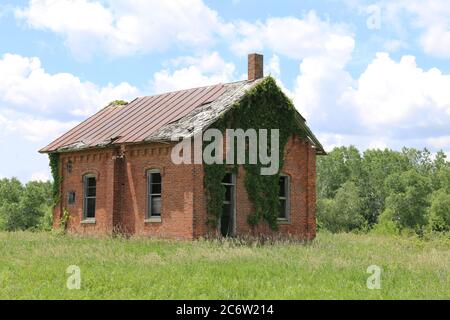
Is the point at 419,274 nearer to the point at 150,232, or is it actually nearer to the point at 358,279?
the point at 358,279

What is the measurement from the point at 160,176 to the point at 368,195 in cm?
5061

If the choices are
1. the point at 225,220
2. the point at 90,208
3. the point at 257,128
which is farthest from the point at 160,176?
the point at 90,208

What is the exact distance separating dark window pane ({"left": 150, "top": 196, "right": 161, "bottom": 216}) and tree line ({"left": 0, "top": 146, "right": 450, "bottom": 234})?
91.2ft

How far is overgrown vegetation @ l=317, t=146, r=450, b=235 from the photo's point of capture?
59.8m

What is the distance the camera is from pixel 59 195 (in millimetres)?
29750

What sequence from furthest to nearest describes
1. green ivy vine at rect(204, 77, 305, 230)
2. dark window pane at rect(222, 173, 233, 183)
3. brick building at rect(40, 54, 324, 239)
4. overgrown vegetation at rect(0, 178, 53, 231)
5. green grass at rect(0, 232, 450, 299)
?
overgrown vegetation at rect(0, 178, 53, 231) < dark window pane at rect(222, 173, 233, 183) < brick building at rect(40, 54, 324, 239) < green ivy vine at rect(204, 77, 305, 230) < green grass at rect(0, 232, 450, 299)

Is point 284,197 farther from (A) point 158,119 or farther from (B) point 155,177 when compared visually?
(A) point 158,119

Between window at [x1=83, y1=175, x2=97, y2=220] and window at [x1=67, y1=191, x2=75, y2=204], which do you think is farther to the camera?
window at [x1=67, y1=191, x2=75, y2=204]

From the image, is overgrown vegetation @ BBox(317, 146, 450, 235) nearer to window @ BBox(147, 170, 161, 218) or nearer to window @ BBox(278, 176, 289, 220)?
window @ BBox(278, 176, 289, 220)

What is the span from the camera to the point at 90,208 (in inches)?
1110

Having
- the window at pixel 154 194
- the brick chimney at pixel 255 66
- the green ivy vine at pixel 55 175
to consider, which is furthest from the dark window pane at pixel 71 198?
the brick chimney at pixel 255 66
